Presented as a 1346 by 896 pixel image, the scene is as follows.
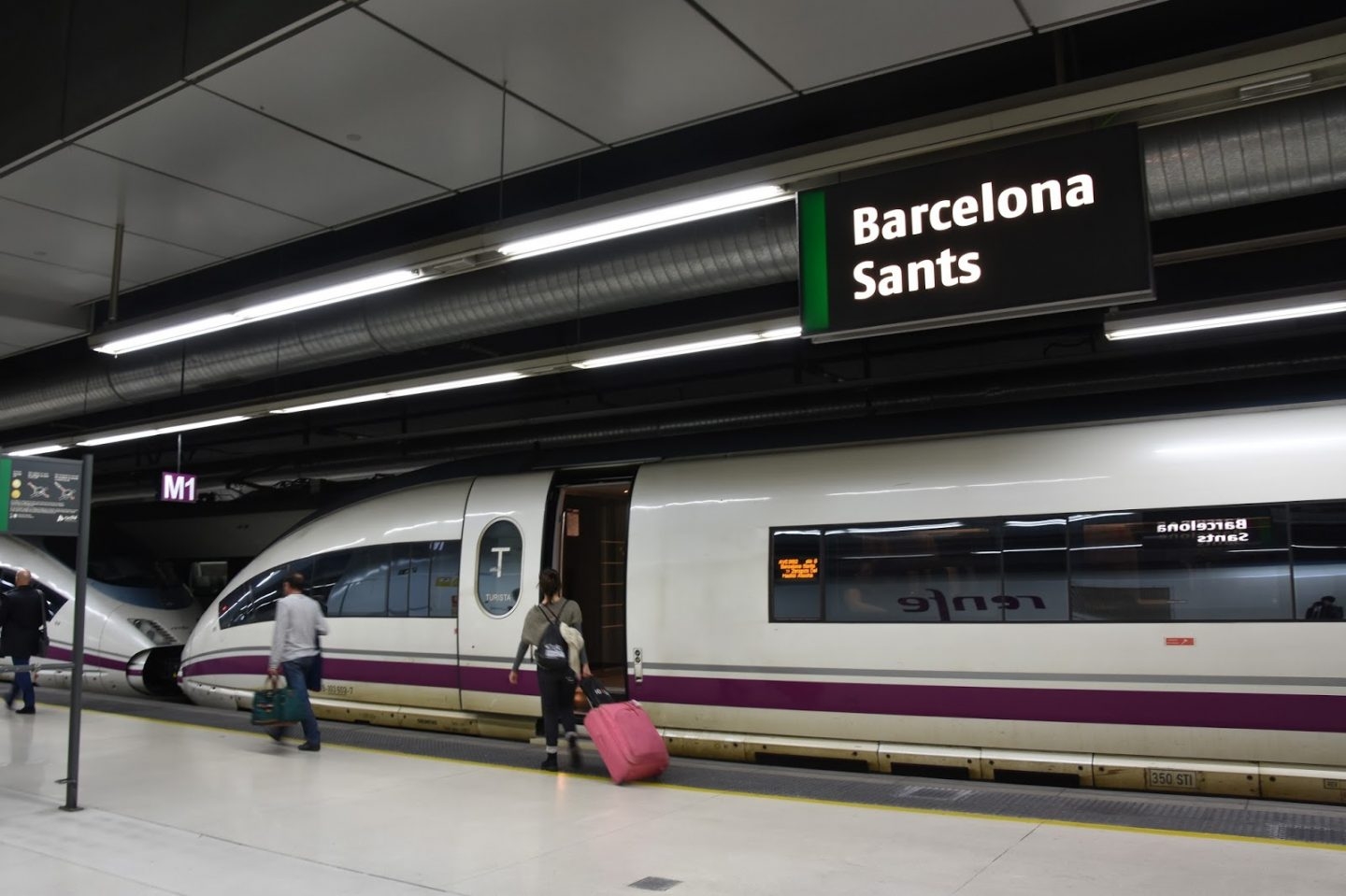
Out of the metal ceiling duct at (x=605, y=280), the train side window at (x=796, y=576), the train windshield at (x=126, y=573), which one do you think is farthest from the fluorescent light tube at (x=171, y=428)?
the train side window at (x=796, y=576)

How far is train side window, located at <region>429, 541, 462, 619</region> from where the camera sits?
9.77 metres

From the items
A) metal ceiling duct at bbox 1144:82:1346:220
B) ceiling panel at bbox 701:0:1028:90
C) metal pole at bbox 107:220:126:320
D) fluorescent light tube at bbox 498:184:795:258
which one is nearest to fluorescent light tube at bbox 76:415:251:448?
metal pole at bbox 107:220:126:320

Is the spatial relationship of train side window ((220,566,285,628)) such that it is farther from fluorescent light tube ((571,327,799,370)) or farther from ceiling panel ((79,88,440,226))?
fluorescent light tube ((571,327,799,370))

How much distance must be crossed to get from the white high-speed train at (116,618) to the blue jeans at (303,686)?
6.02 metres

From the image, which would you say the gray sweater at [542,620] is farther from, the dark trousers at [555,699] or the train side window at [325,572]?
the train side window at [325,572]

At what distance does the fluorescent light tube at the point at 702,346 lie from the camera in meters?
6.61

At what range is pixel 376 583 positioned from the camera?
34.2ft

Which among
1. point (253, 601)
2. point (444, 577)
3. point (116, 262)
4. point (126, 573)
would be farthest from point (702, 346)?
point (126, 573)

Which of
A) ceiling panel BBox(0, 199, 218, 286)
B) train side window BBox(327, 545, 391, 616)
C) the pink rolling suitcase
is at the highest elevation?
ceiling panel BBox(0, 199, 218, 286)

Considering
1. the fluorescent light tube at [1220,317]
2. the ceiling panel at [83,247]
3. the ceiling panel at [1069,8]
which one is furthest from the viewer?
the ceiling panel at [83,247]

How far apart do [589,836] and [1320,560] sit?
4.87m

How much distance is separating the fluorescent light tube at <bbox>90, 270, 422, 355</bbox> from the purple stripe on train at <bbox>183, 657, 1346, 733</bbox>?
4108 millimetres

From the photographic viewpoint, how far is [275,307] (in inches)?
265

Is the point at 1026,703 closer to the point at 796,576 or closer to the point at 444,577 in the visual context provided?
the point at 796,576
